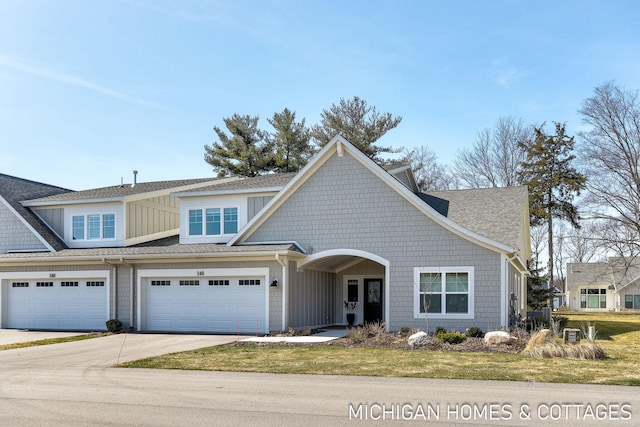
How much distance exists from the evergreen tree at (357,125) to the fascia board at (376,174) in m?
24.9

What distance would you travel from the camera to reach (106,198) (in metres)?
25.6

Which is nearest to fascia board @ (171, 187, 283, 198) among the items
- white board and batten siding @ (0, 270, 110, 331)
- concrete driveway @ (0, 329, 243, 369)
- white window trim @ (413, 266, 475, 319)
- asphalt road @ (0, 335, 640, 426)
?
white board and batten siding @ (0, 270, 110, 331)

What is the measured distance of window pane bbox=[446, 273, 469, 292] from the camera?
2014 centimetres

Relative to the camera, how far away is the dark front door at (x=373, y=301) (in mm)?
26062

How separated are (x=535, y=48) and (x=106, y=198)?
56.3 feet

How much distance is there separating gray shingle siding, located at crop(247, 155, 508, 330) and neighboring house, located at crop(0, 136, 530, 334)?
36 mm

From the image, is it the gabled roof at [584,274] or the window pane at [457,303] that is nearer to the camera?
the window pane at [457,303]

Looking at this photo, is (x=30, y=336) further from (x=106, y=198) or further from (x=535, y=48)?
(x=535, y=48)

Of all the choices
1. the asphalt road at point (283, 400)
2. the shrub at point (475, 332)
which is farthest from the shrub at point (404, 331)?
the asphalt road at point (283, 400)

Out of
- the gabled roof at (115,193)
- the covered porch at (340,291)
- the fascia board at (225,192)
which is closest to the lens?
the covered porch at (340,291)

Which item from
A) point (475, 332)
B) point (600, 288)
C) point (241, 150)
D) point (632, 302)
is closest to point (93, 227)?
point (475, 332)

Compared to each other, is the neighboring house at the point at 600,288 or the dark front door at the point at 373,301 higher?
the dark front door at the point at 373,301

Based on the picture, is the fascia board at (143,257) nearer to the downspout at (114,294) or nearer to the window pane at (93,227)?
the downspout at (114,294)

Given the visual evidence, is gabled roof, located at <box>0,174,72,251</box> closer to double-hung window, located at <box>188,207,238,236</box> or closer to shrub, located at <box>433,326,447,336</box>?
double-hung window, located at <box>188,207,238,236</box>
